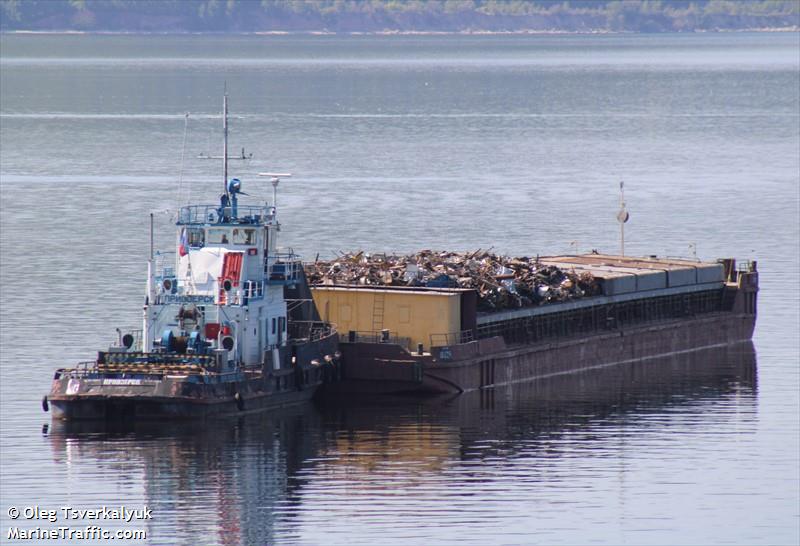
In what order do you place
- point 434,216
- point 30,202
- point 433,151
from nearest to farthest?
point 434,216, point 30,202, point 433,151

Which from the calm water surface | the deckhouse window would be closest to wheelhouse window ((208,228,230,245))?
the deckhouse window

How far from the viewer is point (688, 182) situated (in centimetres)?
15600

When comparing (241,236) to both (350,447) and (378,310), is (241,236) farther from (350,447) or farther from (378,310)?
(350,447)

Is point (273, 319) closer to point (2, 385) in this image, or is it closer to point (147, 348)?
point (147, 348)

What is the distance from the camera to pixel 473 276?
72.1m

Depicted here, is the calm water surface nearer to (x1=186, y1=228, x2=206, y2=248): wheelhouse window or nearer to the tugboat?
the tugboat

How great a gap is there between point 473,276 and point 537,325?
3.33 m

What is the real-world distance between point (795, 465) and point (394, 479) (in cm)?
1217

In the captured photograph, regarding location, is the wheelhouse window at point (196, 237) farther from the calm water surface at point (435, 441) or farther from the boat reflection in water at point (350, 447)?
the boat reflection in water at point (350, 447)

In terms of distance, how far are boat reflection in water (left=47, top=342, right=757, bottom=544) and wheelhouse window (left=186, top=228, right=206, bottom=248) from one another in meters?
6.02

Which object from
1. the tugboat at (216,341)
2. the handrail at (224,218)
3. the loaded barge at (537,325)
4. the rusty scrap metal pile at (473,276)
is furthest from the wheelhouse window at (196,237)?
the rusty scrap metal pile at (473,276)

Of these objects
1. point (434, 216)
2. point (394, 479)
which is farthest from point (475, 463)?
point (434, 216)

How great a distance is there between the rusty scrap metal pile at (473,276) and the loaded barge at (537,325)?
12.2 inches

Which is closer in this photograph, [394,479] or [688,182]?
[394,479]
